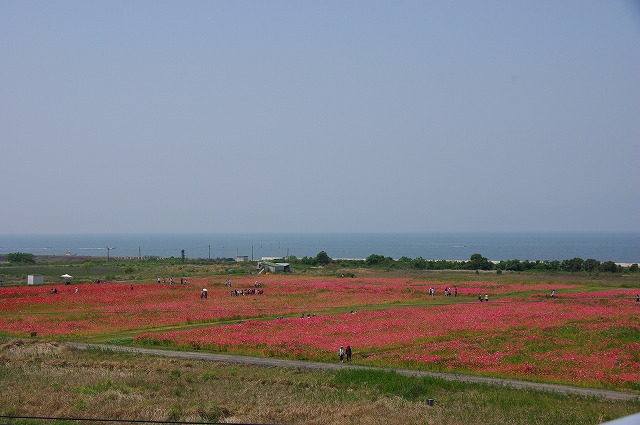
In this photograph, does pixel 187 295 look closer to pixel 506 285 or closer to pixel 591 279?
pixel 506 285

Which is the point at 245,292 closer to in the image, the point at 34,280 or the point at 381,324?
the point at 34,280

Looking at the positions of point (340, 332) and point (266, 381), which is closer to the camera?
point (266, 381)

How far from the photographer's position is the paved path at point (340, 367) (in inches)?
1157

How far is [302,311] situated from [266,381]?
3102 cm

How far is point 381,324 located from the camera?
5034cm

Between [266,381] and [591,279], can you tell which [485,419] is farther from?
[591,279]

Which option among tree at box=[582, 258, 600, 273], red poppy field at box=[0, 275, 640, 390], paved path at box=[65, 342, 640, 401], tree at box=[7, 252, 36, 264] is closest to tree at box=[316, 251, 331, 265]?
tree at box=[582, 258, 600, 273]

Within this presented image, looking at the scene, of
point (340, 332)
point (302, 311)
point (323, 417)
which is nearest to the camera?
point (323, 417)

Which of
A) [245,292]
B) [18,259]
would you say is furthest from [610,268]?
[18,259]

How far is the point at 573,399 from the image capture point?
27453 mm

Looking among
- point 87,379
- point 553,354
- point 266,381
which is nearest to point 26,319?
point 87,379

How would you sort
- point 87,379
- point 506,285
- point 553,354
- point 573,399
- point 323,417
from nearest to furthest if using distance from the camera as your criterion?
point 323,417, point 573,399, point 87,379, point 553,354, point 506,285

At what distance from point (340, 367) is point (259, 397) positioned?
9179mm

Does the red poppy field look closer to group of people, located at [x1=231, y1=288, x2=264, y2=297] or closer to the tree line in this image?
group of people, located at [x1=231, y1=288, x2=264, y2=297]
